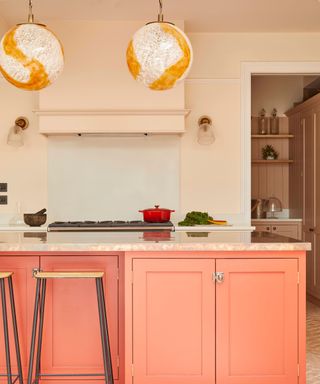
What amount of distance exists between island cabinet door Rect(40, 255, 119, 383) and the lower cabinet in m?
0.25

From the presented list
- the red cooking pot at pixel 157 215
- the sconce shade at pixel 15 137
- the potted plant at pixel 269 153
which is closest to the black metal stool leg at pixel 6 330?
the red cooking pot at pixel 157 215

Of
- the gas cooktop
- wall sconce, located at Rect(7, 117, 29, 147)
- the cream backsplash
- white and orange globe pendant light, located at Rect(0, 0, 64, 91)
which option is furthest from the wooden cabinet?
white and orange globe pendant light, located at Rect(0, 0, 64, 91)

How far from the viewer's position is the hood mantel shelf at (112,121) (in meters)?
4.75

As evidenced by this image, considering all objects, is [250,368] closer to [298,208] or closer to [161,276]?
[161,276]

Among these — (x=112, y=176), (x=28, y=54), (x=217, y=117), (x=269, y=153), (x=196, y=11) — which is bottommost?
(x=112, y=176)

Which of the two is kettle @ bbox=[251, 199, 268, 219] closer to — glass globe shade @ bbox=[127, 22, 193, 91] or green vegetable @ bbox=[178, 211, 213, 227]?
green vegetable @ bbox=[178, 211, 213, 227]

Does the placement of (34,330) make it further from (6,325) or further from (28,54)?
(28,54)

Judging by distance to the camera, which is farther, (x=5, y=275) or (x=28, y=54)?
(x=5, y=275)

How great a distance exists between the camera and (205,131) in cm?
511

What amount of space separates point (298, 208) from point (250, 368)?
396 cm

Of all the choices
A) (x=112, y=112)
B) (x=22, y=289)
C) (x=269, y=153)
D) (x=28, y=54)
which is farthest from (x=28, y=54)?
(x=269, y=153)

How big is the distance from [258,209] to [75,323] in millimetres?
4069

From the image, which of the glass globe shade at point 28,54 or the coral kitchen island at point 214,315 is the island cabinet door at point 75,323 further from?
the glass globe shade at point 28,54

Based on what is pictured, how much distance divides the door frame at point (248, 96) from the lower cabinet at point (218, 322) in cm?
259
